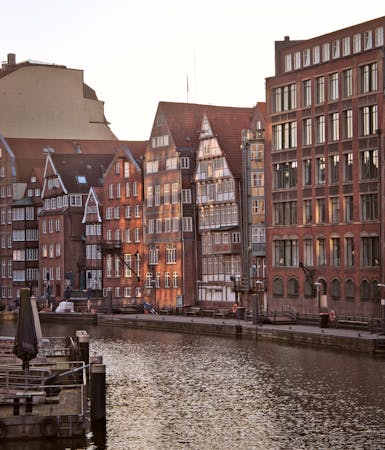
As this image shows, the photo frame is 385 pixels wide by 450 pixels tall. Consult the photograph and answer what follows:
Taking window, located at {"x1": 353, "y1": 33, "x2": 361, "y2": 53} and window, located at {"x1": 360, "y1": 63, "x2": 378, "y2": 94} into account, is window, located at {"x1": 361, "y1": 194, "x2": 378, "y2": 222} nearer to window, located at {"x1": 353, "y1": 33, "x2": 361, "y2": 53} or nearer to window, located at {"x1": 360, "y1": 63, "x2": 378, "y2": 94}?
window, located at {"x1": 360, "y1": 63, "x2": 378, "y2": 94}

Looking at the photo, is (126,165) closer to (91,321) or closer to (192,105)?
(192,105)

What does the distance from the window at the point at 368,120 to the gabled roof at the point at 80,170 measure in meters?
56.2

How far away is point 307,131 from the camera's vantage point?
113000 mm

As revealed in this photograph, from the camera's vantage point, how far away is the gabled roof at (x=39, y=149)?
16625 centimetres

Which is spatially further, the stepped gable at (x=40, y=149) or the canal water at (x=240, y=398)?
the stepped gable at (x=40, y=149)

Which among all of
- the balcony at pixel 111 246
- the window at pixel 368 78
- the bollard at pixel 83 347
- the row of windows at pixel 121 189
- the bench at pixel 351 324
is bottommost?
the bollard at pixel 83 347

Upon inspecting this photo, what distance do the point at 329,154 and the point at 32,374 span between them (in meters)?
56.1

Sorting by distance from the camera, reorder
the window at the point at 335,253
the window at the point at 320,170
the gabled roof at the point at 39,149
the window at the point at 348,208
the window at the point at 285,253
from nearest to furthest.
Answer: the window at the point at 348,208
the window at the point at 335,253
the window at the point at 320,170
the window at the point at 285,253
the gabled roof at the point at 39,149

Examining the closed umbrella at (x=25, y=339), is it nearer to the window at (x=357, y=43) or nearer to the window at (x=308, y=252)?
the window at (x=357, y=43)

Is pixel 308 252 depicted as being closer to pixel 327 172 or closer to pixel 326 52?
pixel 327 172

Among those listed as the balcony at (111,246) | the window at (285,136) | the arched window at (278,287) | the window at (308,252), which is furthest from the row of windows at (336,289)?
the balcony at (111,246)

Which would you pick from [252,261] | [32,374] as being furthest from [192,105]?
[32,374]

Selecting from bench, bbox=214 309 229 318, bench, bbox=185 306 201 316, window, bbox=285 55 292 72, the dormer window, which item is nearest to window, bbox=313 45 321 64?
window, bbox=285 55 292 72

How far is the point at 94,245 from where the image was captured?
15150 cm
